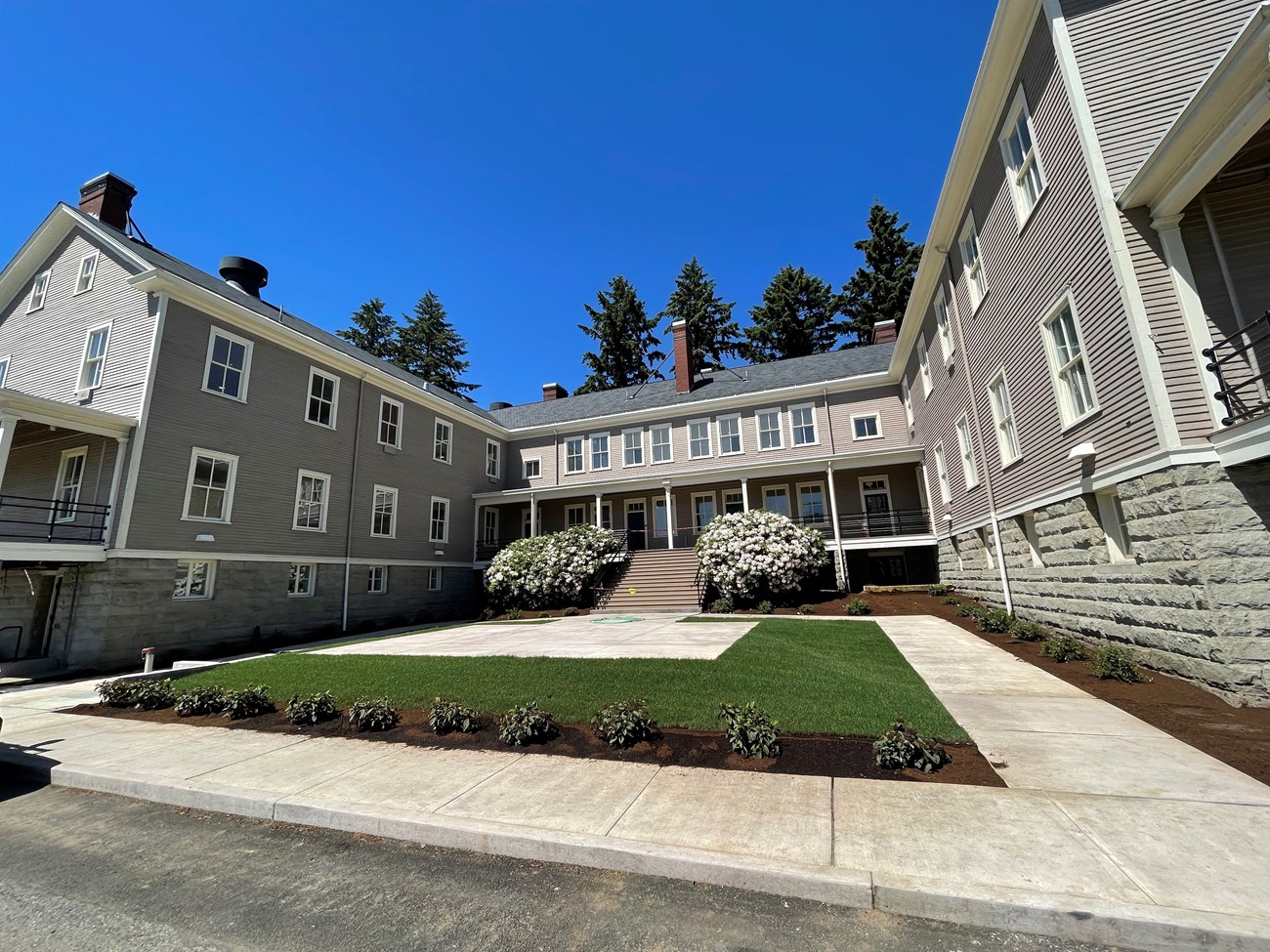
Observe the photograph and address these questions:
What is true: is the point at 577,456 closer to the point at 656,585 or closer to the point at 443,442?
the point at 443,442

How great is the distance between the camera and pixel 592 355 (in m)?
43.1

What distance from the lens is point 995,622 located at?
10.4m

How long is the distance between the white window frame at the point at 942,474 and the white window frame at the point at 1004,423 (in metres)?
4.20

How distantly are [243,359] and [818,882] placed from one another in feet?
57.9

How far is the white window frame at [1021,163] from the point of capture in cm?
888

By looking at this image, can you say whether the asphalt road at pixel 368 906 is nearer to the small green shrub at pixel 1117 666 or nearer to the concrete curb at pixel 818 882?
the concrete curb at pixel 818 882

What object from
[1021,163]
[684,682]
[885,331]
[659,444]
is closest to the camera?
[684,682]

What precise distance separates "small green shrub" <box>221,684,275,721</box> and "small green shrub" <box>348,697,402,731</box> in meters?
1.84

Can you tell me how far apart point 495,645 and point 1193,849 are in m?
10.3

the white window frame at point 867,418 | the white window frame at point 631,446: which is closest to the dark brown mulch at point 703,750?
the white window frame at point 867,418

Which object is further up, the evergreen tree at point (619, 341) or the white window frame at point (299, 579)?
the evergreen tree at point (619, 341)

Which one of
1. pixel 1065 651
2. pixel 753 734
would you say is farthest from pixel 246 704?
pixel 1065 651

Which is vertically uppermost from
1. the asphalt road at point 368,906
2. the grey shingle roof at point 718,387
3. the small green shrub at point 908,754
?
the grey shingle roof at point 718,387

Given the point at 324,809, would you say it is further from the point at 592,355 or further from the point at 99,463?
the point at 592,355
